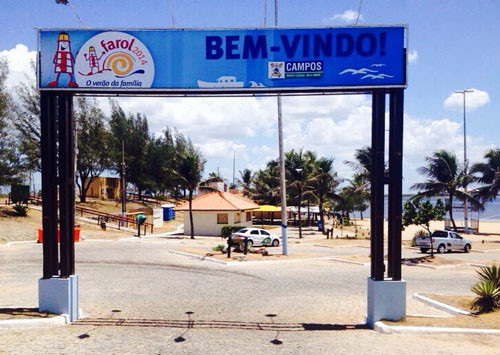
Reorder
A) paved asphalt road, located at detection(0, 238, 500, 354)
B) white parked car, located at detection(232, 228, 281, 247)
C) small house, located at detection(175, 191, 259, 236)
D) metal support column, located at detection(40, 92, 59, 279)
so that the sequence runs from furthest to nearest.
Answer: small house, located at detection(175, 191, 259, 236)
white parked car, located at detection(232, 228, 281, 247)
metal support column, located at detection(40, 92, 59, 279)
paved asphalt road, located at detection(0, 238, 500, 354)

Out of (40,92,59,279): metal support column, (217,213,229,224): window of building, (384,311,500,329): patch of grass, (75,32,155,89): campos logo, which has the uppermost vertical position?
(75,32,155,89): campos logo

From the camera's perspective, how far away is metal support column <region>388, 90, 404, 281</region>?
1063 centimetres

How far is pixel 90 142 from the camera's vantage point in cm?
5812

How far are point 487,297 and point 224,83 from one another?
8.37 m

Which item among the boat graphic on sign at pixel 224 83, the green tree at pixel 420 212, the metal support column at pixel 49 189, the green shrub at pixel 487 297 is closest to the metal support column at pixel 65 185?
the metal support column at pixel 49 189

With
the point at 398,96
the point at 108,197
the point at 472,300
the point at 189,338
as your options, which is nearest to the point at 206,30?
the point at 398,96

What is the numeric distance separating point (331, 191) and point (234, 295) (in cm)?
3518

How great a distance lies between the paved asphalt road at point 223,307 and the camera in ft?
29.4

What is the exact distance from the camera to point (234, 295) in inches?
577

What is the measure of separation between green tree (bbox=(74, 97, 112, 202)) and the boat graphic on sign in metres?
49.1

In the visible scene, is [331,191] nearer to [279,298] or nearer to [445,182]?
[445,182]

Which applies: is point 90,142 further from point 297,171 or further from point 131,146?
point 297,171

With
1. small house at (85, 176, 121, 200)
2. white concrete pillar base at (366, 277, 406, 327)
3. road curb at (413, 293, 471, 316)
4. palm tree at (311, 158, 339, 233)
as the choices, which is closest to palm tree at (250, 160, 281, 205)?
palm tree at (311, 158, 339, 233)

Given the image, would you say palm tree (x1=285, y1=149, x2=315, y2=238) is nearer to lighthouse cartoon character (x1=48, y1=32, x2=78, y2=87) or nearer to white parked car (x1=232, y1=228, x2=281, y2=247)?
white parked car (x1=232, y1=228, x2=281, y2=247)
